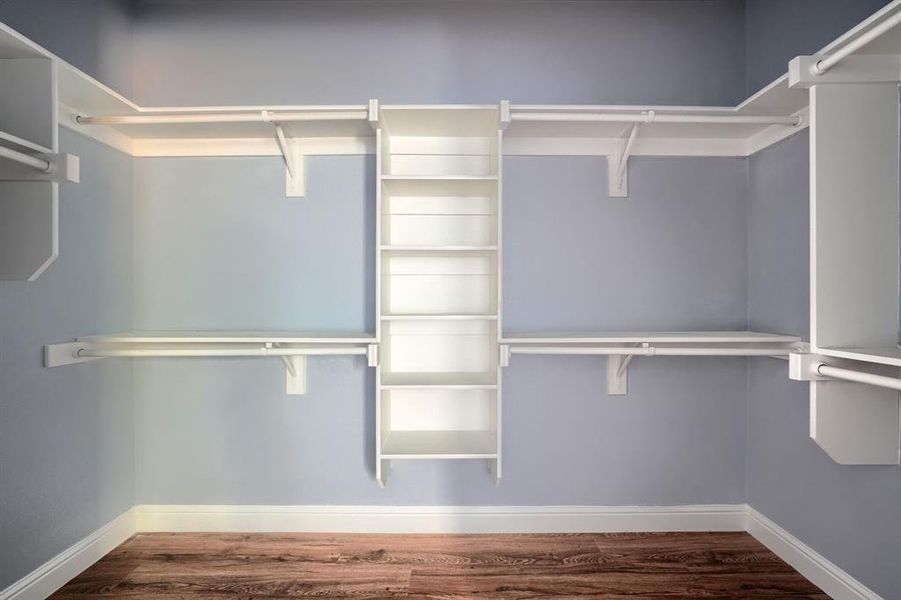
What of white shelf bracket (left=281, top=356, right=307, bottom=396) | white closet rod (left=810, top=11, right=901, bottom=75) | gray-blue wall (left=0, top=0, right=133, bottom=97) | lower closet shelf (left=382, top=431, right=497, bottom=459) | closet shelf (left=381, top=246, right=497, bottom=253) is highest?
gray-blue wall (left=0, top=0, right=133, bottom=97)

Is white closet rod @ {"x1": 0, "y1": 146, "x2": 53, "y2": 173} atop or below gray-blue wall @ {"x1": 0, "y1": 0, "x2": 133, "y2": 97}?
below

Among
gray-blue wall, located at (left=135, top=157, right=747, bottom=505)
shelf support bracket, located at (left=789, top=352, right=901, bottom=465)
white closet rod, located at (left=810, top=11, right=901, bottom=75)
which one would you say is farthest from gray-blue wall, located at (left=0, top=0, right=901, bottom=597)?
white closet rod, located at (left=810, top=11, right=901, bottom=75)

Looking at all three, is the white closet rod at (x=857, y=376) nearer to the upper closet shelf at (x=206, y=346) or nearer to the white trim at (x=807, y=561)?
the white trim at (x=807, y=561)

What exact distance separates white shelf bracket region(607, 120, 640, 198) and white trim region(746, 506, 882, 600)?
1.59 m

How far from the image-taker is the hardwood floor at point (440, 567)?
77.9 inches

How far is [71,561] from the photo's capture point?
204cm

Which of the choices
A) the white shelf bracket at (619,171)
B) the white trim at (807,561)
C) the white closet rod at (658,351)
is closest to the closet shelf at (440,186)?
A: the white shelf bracket at (619,171)

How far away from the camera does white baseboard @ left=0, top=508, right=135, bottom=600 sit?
1.83 m

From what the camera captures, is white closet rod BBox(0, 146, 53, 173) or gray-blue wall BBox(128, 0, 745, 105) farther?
gray-blue wall BBox(128, 0, 745, 105)

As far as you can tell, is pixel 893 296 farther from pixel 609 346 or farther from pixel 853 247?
pixel 609 346

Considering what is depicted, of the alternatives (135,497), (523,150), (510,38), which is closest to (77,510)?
(135,497)

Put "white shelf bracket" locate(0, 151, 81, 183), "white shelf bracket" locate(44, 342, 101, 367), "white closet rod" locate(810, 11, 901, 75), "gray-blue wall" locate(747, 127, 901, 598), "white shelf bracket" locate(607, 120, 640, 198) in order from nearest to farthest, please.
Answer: "white closet rod" locate(810, 11, 901, 75) < "white shelf bracket" locate(0, 151, 81, 183) < "gray-blue wall" locate(747, 127, 901, 598) < "white shelf bracket" locate(44, 342, 101, 367) < "white shelf bracket" locate(607, 120, 640, 198)

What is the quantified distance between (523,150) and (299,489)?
74.5 inches

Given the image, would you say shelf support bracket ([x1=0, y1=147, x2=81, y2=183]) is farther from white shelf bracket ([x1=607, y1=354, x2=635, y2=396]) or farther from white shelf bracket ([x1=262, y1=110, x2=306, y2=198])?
white shelf bracket ([x1=607, y1=354, x2=635, y2=396])
